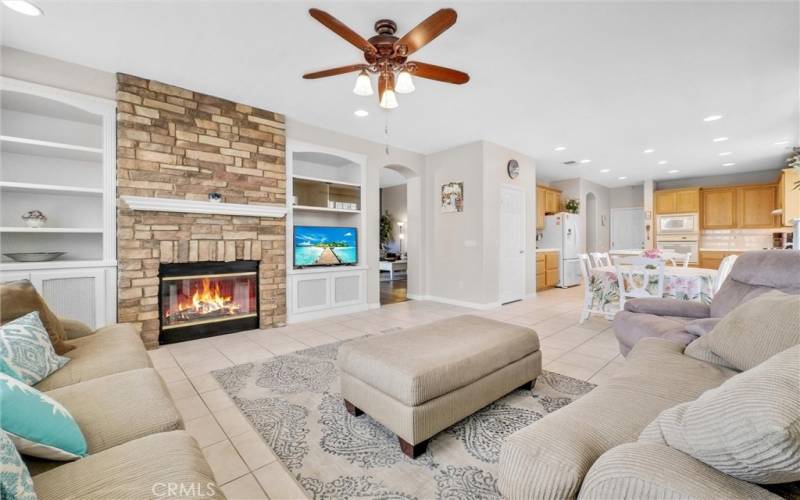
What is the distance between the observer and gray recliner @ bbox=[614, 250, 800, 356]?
2068mm

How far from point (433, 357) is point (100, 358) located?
5.75 feet

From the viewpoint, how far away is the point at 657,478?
0.70m

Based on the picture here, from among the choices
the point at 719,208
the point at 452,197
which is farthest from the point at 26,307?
the point at 719,208

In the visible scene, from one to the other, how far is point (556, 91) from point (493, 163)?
1926mm

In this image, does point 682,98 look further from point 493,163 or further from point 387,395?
point 387,395

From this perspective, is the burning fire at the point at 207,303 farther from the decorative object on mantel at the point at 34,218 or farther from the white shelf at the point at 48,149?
the white shelf at the point at 48,149

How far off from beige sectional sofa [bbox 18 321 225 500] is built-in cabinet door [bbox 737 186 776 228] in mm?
10384

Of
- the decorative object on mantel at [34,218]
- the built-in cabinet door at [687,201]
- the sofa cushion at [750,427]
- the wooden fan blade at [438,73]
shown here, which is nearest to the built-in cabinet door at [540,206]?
the built-in cabinet door at [687,201]

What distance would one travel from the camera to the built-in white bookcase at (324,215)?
Answer: 14.5 ft

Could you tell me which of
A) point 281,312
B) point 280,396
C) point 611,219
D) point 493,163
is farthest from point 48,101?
point 611,219

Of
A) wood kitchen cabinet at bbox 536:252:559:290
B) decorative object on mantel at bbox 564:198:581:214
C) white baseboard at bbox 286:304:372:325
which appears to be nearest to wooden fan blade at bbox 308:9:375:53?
white baseboard at bbox 286:304:372:325

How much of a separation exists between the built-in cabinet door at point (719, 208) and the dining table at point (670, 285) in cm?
536

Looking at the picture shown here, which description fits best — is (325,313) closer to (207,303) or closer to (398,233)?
(207,303)

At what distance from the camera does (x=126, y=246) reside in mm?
3266
